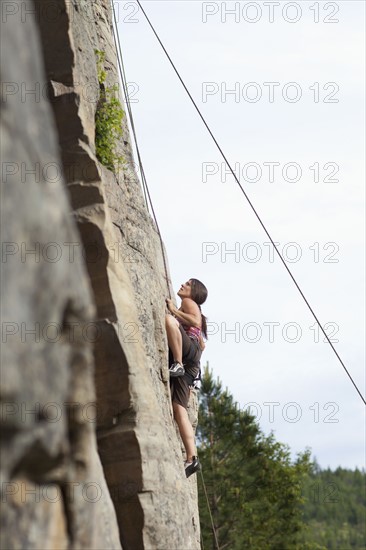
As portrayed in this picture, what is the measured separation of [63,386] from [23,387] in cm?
40

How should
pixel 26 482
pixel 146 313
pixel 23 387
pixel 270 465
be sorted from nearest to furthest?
pixel 23 387 → pixel 26 482 → pixel 146 313 → pixel 270 465

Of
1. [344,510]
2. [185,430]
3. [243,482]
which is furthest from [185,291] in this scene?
[344,510]

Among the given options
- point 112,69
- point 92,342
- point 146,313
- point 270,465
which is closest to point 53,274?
point 92,342

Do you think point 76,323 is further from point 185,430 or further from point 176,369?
point 185,430

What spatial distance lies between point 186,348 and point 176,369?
0.50 m

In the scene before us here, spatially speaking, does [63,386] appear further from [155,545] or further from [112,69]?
[112,69]

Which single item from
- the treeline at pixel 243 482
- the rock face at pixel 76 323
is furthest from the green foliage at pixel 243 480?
the rock face at pixel 76 323

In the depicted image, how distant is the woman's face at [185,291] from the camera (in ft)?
42.8

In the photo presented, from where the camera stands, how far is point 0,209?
5766mm

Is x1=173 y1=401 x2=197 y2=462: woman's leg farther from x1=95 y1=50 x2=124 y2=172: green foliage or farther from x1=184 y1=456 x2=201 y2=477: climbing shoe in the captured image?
x1=95 y1=50 x2=124 y2=172: green foliage

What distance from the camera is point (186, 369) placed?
1267cm

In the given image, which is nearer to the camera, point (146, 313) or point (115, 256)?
point (115, 256)

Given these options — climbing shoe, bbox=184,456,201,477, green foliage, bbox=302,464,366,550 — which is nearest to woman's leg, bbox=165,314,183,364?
climbing shoe, bbox=184,456,201,477

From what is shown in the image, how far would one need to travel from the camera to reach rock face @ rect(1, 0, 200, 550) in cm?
578
